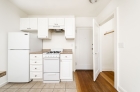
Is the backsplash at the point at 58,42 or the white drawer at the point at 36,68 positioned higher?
the backsplash at the point at 58,42

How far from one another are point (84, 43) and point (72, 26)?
1.21 m

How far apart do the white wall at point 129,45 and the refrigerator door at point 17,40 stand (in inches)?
102

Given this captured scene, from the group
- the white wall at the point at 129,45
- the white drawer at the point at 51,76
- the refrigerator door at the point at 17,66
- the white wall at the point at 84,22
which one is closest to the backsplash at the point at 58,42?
the white wall at the point at 84,22

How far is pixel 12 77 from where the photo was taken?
228cm

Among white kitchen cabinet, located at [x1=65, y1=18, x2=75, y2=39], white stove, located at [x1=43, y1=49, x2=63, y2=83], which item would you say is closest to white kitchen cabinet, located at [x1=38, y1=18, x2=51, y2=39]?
white kitchen cabinet, located at [x1=65, y1=18, x2=75, y2=39]

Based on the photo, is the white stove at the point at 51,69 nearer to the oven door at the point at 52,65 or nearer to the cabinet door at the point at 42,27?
the oven door at the point at 52,65

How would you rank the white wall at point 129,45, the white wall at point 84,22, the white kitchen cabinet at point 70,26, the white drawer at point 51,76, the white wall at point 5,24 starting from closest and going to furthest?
the white wall at point 129,45 < the white wall at point 5,24 < the white drawer at point 51,76 < the white kitchen cabinet at point 70,26 < the white wall at point 84,22

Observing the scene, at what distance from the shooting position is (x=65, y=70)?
2449 mm

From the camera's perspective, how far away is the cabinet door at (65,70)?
96.3 inches

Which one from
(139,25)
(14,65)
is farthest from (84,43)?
(14,65)

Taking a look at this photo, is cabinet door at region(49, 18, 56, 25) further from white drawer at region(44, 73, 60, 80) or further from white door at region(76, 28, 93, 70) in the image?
white drawer at region(44, 73, 60, 80)

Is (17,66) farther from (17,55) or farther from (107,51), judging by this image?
(107,51)

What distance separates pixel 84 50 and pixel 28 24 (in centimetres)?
255

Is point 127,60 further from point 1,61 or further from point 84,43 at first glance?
point 1,61
